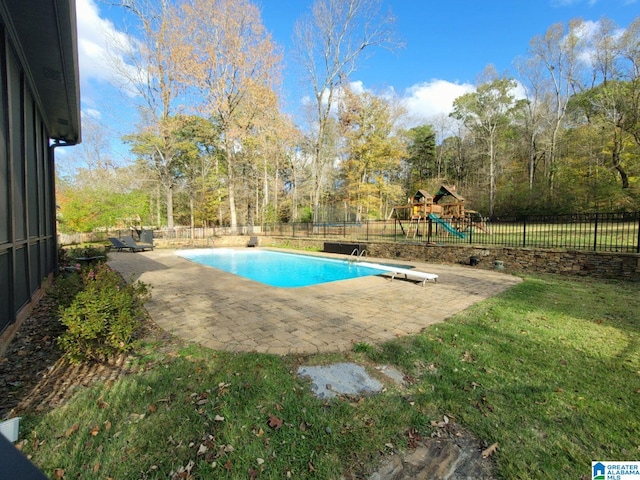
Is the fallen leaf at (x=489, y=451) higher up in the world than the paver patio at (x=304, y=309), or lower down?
lower down

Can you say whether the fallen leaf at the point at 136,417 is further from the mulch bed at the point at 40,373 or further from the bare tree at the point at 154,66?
the bare tree at the point at 154,66

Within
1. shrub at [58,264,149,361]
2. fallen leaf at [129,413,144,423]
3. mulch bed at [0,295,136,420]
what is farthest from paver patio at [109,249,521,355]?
fallen leaf at [129,413,144,423]

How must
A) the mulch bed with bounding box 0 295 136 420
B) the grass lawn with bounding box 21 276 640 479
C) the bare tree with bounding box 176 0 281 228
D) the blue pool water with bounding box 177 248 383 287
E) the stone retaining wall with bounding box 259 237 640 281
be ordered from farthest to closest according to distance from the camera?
the bare tree with bounding box 176 0 281 228 < the blue pool water with bounding box 177 248 383 287 < the stone retaining wall with bounding box 259 237 640 281 < the mulch bed with bounding box 0 295 136 420 < the grass lawn with bounding box 21 276 640 479

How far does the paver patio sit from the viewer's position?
371 cm

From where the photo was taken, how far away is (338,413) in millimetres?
2277

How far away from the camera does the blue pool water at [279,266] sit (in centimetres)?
1008

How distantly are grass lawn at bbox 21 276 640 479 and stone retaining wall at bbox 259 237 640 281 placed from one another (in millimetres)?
4838

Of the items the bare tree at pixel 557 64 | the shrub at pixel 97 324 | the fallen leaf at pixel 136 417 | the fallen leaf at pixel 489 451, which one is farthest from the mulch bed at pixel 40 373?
the bare tree at pixel 557 64

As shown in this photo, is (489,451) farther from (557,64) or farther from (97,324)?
(557,64)

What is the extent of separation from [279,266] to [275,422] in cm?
1078

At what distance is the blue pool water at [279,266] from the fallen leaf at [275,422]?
6.77m

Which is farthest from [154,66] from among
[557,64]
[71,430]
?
[557,64]

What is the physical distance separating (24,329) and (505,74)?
3504 centimetres

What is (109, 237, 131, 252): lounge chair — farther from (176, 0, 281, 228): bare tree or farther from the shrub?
the shrub
